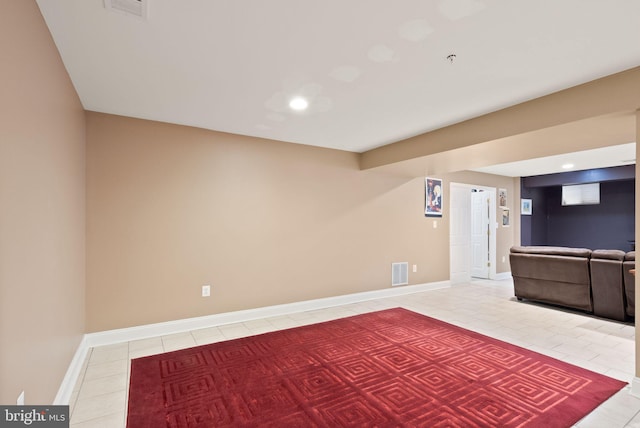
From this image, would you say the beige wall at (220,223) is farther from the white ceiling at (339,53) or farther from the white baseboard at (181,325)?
the white ceiling at (339,53)

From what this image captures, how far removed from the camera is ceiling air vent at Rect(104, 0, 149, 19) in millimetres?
1663

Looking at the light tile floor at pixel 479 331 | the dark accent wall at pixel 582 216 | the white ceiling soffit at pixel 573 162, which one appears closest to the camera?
the light tile floor at pixel 479 331

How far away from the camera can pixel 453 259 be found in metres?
6.60

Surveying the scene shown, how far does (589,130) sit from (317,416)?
3.28 metres

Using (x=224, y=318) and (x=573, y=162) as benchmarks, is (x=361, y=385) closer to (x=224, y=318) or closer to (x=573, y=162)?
(x=224, y=318)

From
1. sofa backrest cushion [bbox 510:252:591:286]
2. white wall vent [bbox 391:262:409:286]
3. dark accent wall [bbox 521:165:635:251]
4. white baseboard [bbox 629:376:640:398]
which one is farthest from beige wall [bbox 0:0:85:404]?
dark accent wall [bbox 521:165:635:251]

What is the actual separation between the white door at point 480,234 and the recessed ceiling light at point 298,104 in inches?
228

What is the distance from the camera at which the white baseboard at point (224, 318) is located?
3305mm

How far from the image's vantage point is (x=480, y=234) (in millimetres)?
7301

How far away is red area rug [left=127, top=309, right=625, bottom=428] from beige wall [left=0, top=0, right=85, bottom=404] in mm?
756

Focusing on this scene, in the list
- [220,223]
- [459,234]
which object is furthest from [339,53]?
[459,234]

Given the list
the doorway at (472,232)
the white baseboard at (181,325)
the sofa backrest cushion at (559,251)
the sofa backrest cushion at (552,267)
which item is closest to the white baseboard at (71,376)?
the white baseboard at (181,325)

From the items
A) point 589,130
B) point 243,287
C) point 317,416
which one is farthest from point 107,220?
point 589,130
